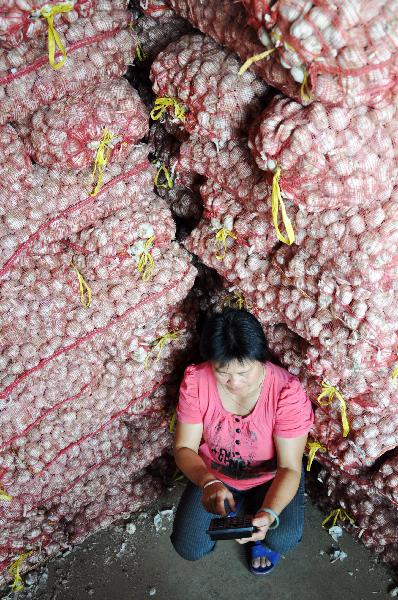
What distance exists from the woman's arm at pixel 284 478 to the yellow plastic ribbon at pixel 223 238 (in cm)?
66

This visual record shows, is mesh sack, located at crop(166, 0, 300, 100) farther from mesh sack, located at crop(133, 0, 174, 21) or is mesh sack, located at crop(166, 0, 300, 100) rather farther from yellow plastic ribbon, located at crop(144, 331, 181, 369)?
yellow plastic ribbon, located at crop(144, 331, 181, 369)

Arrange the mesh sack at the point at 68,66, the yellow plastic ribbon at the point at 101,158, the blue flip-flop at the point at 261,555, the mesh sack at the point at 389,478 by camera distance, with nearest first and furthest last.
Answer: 1. the mesh sack at the point at 68,66
2. the yellow plastic ribbon at the point at 101,158
3. the mesh sack at the point at 389,478
4. the blue flip-flop at the point at 261,555

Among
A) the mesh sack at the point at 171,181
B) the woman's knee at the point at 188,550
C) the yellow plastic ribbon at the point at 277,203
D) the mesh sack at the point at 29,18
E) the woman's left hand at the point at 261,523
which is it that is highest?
the mesh sack at the point at 29,18

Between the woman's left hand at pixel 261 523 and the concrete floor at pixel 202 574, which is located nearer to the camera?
the woman's left hand at pixel 261 523

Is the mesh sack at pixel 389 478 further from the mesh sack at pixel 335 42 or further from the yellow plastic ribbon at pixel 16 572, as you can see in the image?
the yellow plastic ribbon at pixel 16 572

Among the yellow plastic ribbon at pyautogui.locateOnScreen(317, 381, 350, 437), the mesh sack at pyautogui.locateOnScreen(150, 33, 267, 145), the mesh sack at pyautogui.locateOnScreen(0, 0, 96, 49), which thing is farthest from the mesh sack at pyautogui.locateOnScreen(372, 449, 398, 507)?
the mesh sack at pyautogui.locateOnScreen(0, 0, 96, 49)

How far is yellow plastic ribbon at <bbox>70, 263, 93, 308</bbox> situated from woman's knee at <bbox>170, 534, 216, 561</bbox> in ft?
3.14

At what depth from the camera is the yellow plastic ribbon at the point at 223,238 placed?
1851mm

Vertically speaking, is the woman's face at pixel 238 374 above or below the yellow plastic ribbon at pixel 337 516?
above

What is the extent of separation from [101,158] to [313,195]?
2.14 feet

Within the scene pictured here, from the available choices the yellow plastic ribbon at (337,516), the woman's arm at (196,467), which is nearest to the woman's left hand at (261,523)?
the woman's arm at (196,467)

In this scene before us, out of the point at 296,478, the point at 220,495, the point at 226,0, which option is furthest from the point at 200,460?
the point at 226,0

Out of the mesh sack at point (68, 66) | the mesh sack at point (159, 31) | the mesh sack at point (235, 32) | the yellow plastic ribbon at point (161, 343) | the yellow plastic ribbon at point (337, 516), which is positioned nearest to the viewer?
the mesh sack at point (235, 32)

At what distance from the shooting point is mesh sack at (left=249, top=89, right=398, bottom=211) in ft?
4.47
